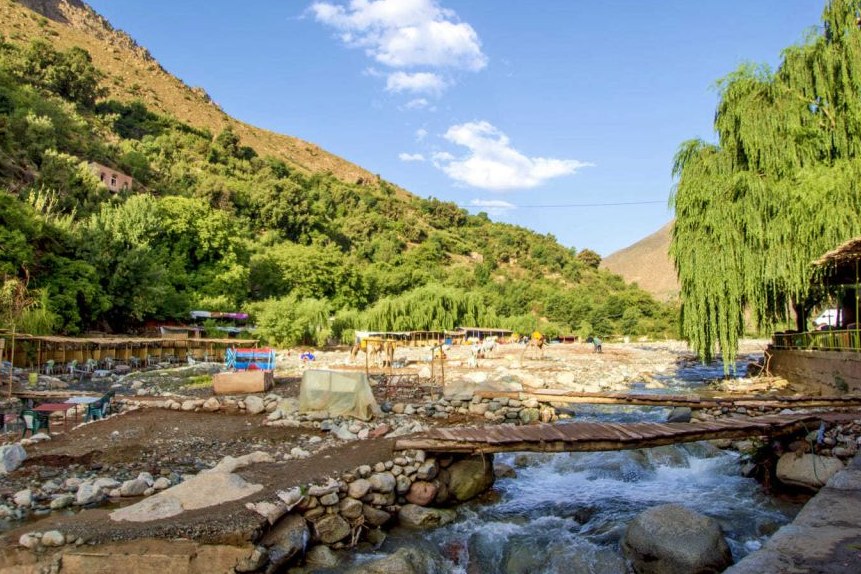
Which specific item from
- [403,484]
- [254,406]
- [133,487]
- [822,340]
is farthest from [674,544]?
[822,340]

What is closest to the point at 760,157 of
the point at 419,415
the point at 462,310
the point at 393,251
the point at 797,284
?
the point at 797,284

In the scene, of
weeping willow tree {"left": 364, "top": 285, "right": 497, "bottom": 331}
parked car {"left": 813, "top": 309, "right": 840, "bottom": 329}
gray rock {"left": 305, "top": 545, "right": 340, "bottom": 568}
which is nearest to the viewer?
gray rock {"left": 305, "top": 545, "right": 340, "bottom": 568}

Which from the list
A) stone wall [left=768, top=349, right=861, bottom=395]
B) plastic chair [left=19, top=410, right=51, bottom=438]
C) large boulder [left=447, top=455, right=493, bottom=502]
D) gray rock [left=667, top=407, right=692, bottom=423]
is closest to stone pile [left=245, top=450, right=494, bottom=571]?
large boulder [left=447, top=455, right=493, bottom=502]

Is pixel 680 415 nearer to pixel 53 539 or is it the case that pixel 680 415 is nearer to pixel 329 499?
pixel 329 499

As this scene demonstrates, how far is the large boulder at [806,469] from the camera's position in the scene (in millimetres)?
8289

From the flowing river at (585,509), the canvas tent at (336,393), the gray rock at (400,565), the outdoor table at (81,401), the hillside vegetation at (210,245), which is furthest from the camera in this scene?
the hillside vegetation at (210,245)

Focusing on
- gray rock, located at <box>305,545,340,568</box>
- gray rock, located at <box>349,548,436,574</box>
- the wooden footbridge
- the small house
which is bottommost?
gray rock, located at <box>305,545,340,568</box>

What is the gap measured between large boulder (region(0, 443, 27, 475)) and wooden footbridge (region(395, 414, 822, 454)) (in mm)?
5968

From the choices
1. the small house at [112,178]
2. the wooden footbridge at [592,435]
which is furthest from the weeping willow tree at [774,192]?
the small house at [112,178]

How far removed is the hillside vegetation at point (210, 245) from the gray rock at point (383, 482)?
21695mm

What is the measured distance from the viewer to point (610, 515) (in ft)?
26.9

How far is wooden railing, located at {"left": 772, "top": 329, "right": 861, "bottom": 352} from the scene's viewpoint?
13711 mm

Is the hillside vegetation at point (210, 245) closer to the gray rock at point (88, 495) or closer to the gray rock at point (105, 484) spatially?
the gray rock at point (105, 484)

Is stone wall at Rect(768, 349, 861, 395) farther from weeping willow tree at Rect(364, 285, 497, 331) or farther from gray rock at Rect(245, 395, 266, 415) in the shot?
weeping willow tree at Rect(364, 285, 497, 331)
